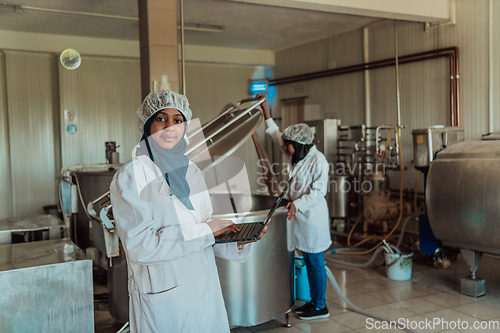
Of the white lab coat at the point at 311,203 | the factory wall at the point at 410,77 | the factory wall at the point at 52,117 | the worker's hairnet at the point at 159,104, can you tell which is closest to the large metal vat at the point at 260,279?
the white lab coat at the point at 311,203

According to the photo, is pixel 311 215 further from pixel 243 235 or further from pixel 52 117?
pixel 52 117

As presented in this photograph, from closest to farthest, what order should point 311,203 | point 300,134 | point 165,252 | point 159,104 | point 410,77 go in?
point 165,252 < point 159,104 < point 311,203 < point 300,134 < point 410,77

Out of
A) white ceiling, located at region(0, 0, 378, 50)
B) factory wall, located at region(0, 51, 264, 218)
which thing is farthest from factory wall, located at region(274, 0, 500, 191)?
factory wall, located at region(0, 51, 264, 218)

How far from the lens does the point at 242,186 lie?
132 inches

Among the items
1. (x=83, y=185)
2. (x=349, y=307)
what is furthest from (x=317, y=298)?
(x=83, y=185)

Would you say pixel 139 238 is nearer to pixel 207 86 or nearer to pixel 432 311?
pixel 432 311

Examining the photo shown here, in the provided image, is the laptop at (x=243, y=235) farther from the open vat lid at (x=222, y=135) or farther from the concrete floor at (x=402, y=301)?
the concrete floor at (x=402, y=301)

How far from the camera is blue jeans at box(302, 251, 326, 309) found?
3.25m

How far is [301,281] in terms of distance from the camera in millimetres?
3594

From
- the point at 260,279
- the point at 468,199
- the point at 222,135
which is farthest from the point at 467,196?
the point at 222,135

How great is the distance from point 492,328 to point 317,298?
1.16 metres

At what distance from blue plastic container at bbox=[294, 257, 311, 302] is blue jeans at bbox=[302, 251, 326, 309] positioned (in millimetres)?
272

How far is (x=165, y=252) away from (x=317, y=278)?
2.07 metres

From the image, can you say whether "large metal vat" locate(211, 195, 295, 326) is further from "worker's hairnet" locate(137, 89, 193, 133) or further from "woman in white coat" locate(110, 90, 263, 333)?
"worker's hairnet" locate(137, 89, 193, 133)
